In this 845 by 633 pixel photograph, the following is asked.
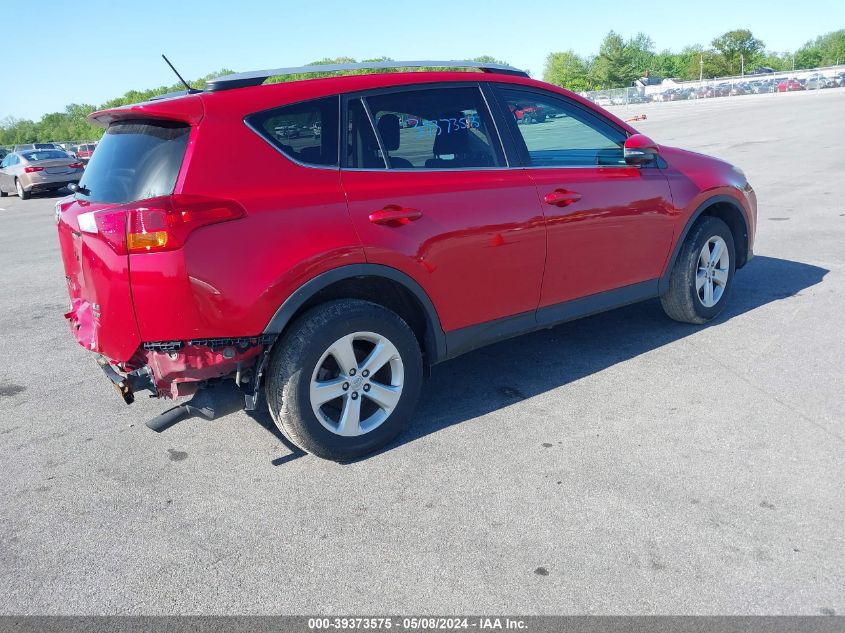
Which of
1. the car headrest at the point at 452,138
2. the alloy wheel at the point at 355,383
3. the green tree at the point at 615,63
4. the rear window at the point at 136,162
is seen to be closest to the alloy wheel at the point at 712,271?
the car headrest at the point at 452,138

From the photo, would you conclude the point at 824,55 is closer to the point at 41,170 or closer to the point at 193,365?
the point at 41,170

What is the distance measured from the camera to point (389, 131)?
3814mm

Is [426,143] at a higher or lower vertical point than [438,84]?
lower

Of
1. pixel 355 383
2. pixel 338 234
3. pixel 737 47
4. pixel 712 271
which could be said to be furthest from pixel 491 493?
pixel 737 47

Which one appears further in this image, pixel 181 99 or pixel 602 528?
pixel 181 99

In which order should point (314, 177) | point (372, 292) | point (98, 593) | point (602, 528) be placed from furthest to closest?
point (372, 292)
point (314, 177)
point (602, 528)
point (98, 593)

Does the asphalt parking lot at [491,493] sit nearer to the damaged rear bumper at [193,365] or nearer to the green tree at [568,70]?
the damaged rear bumper at [193,365]

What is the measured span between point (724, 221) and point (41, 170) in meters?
19.7

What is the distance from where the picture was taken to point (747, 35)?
120500 mm

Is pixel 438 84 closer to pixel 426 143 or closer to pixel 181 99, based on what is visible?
pixel 426 143

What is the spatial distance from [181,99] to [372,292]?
133 centimetres

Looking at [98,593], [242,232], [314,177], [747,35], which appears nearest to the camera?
[98,593]

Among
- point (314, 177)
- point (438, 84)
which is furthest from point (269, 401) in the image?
point (438, 84)

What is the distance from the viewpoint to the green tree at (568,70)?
128250mm
